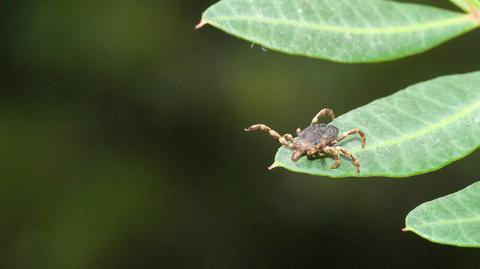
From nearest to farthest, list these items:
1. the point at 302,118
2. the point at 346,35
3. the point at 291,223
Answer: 1. the point at 346,35
2. the point at 302,118
3. the point at 291,223

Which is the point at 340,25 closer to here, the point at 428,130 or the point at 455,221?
the point at 428,130

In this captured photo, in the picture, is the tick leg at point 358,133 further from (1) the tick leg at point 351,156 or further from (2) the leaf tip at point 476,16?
(2) the leaf tip at point 476,16

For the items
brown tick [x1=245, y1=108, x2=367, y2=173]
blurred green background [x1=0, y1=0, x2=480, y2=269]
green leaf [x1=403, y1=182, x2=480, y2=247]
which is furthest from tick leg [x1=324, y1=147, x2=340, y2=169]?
blurred green background [x1=0, y1=0, x2=480, y2=269]

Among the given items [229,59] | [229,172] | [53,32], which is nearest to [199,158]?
[229,172]

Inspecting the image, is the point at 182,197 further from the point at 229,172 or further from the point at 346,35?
the point at 346,35

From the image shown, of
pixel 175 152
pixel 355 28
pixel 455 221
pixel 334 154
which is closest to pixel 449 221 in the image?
pixel 455 221

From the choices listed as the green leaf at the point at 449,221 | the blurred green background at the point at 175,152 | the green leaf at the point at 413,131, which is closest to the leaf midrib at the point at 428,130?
the green leaf at the point at 413,131

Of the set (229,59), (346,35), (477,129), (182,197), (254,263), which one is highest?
(229,59)

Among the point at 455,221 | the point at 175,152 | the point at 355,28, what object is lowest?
the point at 455,221
